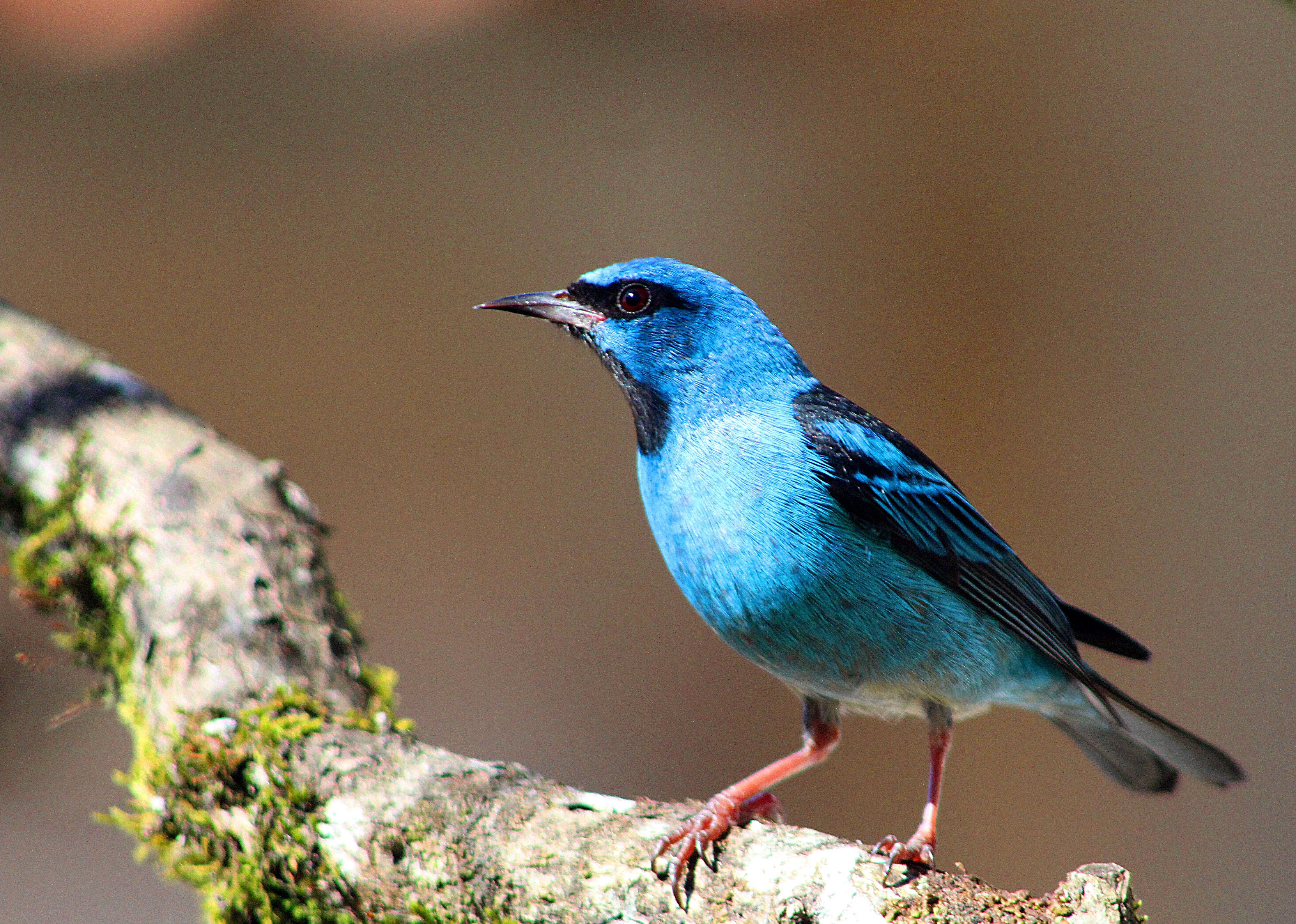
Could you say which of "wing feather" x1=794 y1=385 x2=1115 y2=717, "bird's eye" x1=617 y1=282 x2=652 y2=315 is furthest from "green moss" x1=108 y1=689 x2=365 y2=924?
"wing feather" x1=794 y1=385 x2=1115 y2=717

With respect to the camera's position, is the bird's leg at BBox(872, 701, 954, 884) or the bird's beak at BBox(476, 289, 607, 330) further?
the bird's beak at BBox(476, 289, 607, 330)

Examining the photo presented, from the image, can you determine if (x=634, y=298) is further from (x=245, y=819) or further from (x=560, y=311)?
(x=245, y=819)

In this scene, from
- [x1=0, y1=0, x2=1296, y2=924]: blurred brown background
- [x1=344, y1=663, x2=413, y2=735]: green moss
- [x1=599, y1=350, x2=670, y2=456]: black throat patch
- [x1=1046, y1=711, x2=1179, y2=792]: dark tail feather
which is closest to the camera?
[x1=344, y1=663, x2=413, y2=735]: green moss

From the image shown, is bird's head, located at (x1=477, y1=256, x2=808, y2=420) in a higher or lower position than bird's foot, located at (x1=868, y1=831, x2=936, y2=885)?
higher

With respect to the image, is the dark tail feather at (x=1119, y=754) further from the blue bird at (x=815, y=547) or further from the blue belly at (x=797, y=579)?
the blue belly at (x=797, y=579)

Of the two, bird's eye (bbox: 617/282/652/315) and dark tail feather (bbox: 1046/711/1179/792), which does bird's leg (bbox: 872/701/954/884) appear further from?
bird's eye (bbox: 617/282/652/315)

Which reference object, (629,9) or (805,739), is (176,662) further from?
(629,9)

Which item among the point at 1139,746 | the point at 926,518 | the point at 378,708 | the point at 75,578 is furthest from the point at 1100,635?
the point at 75,578
